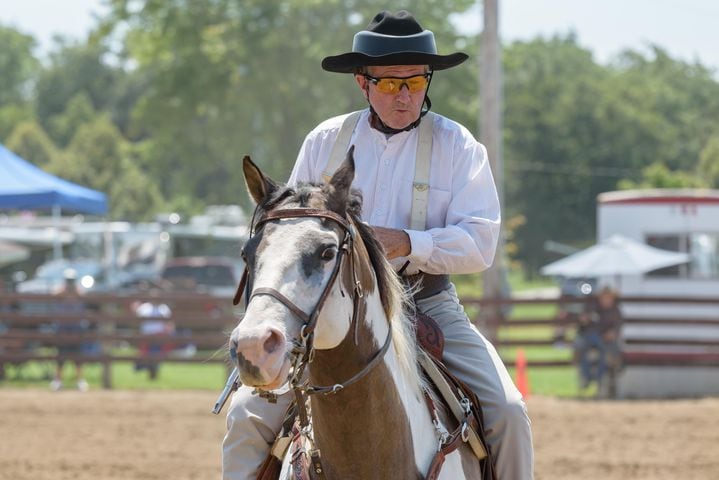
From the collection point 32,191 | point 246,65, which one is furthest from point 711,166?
point 32,191

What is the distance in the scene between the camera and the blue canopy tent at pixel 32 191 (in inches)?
675

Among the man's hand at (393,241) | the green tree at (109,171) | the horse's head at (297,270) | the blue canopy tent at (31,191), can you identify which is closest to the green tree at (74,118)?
the green tree at (109,171)

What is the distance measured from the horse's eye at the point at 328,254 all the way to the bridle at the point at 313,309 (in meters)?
0.02

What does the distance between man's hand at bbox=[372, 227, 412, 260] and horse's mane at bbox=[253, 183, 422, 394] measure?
4.4 inches

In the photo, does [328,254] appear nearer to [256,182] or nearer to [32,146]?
[256,182]

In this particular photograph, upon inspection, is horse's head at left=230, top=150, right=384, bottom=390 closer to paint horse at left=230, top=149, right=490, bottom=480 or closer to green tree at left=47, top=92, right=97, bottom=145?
paint horse at left=230, top=149, right=490, bottom=480

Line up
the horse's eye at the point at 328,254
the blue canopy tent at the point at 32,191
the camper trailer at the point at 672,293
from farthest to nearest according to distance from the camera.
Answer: the camper trailer at the point at 672,293 → the blue canopy tent at the point at 32,191 → the horse's eye at the point at 328,254

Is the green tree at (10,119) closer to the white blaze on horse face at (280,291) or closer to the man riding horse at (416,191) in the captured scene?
the man riding horse at (416,191)

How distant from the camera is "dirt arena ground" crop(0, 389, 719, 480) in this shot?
1065cm

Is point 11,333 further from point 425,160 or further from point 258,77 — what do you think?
point 258,77

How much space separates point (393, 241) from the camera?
4012 millimetres


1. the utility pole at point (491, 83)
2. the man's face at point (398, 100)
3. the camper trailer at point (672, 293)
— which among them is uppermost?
the utility pole at point (491, 83)

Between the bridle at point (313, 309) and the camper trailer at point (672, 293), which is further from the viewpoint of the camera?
the camper trailer at point (672, 293)

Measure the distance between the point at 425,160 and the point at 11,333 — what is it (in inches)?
634
